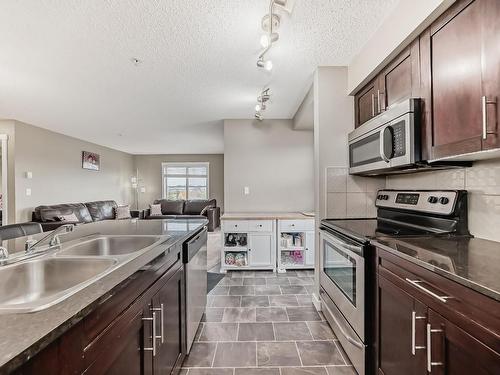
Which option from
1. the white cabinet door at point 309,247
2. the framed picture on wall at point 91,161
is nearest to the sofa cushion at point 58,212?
the framed picture on wall at point 91,161

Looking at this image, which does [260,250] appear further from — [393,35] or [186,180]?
[186,180]

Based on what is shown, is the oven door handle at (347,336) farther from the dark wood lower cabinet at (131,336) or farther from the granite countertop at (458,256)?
the dark wood lower cabinet at (131,336)

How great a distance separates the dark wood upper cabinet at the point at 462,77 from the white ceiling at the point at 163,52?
53 cm

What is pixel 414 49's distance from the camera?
64.6 inches

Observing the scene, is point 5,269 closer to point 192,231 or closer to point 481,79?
point 192,231

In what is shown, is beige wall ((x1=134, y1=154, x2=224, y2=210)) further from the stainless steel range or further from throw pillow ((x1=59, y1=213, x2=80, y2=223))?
the stainless steel range

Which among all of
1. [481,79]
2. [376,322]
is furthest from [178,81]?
[376,322]

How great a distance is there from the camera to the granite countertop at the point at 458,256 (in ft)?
2.77

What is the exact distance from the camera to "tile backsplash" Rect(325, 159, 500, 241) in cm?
144

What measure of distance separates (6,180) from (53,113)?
1.66m

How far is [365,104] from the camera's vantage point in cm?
232

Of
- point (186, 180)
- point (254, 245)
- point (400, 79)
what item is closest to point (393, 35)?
point (400, 79)

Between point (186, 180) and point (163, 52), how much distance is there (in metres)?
7.17

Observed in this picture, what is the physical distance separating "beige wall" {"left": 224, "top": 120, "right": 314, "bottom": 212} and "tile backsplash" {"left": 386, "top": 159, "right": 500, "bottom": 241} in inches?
105
